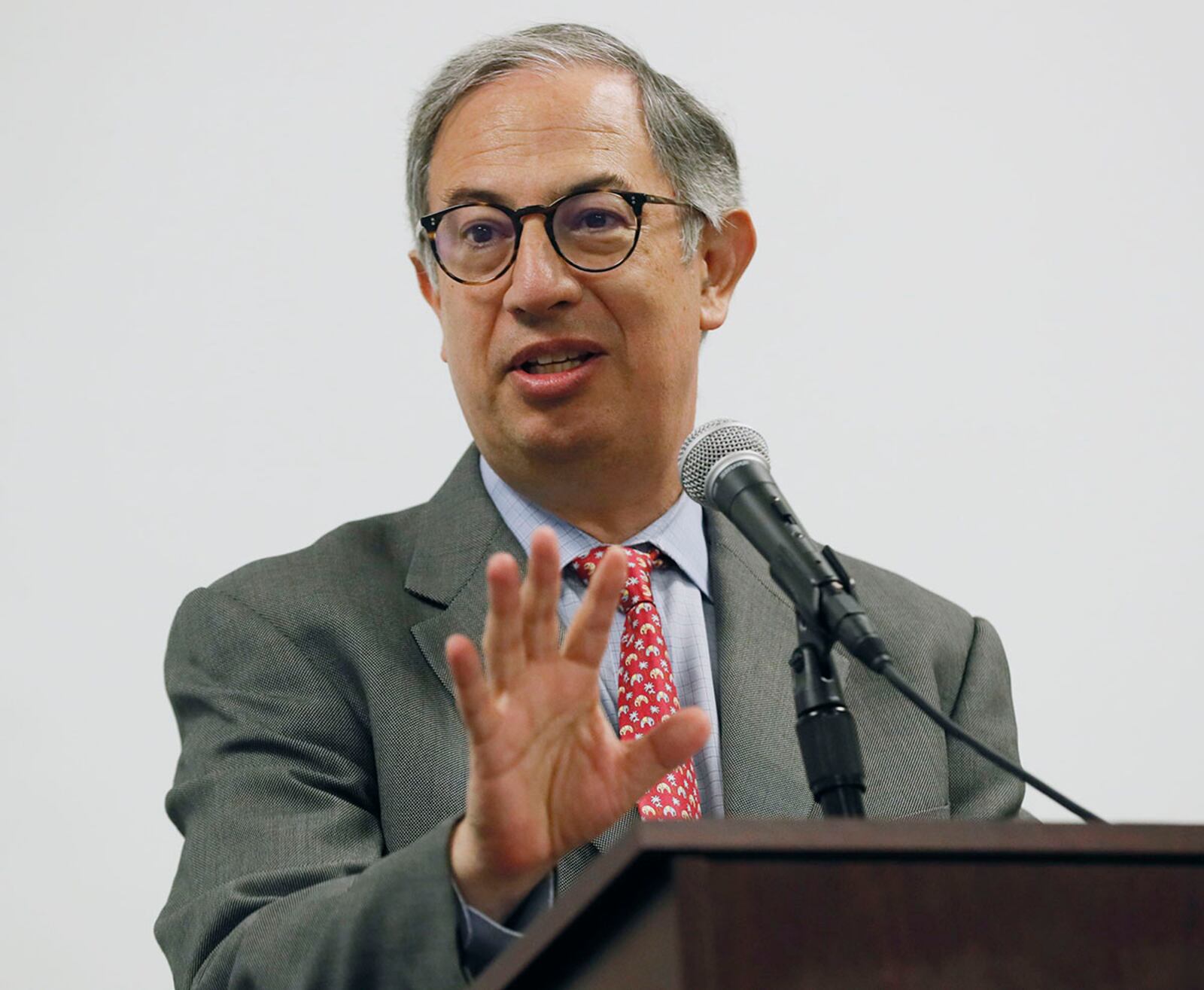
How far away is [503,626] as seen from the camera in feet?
4.45

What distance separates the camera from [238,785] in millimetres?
2029

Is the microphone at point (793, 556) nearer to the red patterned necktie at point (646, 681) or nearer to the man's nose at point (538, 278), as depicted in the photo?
the red patterned necktie at point (646, 681)

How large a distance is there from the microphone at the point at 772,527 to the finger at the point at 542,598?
0.22m

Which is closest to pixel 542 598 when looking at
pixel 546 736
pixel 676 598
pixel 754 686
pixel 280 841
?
pixel 546 736

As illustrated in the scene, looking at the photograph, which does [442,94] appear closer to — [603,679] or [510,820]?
[603,679]

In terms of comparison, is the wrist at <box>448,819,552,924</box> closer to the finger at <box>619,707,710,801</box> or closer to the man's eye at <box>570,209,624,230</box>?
the finger at <box>619,707,710,801</box>

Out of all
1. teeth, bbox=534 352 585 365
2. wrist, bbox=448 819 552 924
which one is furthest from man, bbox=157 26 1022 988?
wrist, bbox=448 819 552 924

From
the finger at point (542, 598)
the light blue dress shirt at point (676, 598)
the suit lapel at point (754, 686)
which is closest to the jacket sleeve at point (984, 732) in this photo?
the suit lapel at point (754, 686)

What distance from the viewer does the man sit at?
2.02 metres

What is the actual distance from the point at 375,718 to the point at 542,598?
841mm

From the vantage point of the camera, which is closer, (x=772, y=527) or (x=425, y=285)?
(x=772, y=527)

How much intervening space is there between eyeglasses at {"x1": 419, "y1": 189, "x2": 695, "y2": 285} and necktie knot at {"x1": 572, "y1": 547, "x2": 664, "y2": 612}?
441mm

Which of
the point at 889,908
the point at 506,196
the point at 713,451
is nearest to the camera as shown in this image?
the point at 889,908

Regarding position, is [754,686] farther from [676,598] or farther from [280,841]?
[280,841]
